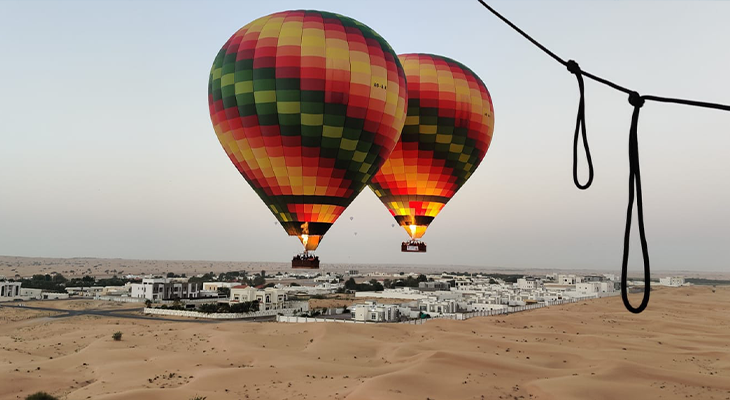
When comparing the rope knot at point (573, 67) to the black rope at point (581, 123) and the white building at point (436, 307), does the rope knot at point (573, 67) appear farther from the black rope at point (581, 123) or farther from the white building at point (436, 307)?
the white building at point (436, 307)

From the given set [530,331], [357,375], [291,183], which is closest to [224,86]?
[291,183]

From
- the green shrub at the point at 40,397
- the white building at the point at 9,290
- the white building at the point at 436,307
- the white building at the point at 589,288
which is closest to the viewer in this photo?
the green shrub at the point at 40,397

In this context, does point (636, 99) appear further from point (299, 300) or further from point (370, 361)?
point (299, 300)

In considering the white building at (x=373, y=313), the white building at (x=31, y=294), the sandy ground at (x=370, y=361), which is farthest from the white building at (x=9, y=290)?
the white building at (x=373, y=313)

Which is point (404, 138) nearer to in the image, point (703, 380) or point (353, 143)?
point (353, 143)

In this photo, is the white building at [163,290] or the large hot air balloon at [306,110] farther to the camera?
the white building at [163,290]

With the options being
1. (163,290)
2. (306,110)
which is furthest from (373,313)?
(163,290)
